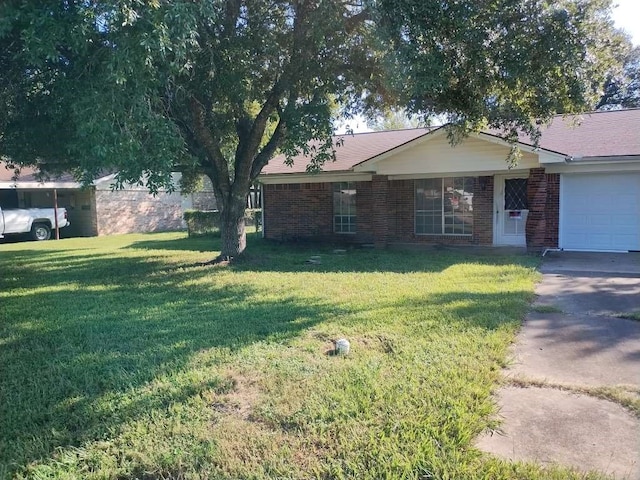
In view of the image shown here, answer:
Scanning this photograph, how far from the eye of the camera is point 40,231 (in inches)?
875

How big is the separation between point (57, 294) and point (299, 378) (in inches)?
250

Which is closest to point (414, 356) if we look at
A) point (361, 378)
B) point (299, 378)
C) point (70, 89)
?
point (361, 378)

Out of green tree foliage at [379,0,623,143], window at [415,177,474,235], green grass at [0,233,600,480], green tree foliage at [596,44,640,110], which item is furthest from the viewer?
green tree foliage at [596,44,640,110]

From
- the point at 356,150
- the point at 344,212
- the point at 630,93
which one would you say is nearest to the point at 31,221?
the point at 344,212

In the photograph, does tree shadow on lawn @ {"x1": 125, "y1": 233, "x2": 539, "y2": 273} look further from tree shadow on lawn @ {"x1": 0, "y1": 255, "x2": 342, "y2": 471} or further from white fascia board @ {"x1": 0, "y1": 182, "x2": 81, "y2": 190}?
white fascia board @ {"x1": 0, "y1": 182, "x2": 81, "y2": 190}

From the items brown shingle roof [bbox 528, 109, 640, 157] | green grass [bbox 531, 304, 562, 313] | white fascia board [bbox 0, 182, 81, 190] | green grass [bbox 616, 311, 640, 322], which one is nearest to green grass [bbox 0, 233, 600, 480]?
green grass [bbox 531, 304, 562, 313]

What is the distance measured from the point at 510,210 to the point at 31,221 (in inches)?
768

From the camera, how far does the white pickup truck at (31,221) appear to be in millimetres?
20625

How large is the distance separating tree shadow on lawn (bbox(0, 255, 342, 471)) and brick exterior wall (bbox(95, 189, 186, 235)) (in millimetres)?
16454

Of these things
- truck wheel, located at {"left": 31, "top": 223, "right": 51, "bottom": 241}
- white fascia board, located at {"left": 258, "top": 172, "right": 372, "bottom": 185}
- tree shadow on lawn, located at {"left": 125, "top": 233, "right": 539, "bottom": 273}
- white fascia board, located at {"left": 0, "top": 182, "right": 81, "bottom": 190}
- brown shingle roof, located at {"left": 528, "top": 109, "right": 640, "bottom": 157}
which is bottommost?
tree shadow on lawn, located at {"left": 125, "top": 233, "right": 539, "bottom": 273}

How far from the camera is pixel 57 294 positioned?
29.3 ft

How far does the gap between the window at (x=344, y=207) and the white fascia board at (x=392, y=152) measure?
1.68 metres

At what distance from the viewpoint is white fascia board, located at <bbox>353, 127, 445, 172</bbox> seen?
1352cm

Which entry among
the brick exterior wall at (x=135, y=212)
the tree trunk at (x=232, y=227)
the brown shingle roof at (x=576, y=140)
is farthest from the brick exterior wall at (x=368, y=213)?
the brick exterior wall at (x=135, y=212)
